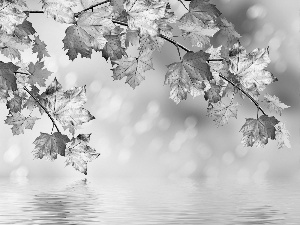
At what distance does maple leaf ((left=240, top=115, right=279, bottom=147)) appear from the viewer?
3852 millimetres

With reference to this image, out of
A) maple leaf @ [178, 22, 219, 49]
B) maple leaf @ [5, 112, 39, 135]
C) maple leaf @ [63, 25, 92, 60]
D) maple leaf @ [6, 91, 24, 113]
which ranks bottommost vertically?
maple leaf @ [5, 112, 39, 135]

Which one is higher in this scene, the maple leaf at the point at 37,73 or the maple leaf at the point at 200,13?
the maple leaf at the point at 200,13

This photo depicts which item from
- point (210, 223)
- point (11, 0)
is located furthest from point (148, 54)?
point (210, 223)

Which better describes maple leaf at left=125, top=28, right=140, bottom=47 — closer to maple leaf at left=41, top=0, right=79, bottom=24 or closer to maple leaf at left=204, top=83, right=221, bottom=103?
maple leaf at left=41, top=0, right=79, bottom=24

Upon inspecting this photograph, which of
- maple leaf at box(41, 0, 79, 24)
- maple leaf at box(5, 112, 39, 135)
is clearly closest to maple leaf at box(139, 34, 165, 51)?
maple leaf at box(41, 0, 79, 24)

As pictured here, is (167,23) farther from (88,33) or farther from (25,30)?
(25,30)

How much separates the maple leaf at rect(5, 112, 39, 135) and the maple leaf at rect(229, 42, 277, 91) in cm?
112

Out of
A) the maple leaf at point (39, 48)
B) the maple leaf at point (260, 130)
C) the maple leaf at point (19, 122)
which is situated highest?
the maple leaf at point (39, 48)

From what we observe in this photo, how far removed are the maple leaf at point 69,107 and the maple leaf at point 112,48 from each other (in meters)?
0.20

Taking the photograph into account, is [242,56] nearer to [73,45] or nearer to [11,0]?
[73,45]

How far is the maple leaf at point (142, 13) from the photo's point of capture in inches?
136

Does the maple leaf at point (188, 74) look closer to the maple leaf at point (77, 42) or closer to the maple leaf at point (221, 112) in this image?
the maple leaf at point (77, 42)

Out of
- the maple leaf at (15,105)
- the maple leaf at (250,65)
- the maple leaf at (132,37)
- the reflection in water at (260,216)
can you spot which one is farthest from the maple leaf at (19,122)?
the reflection in water at (260,216)

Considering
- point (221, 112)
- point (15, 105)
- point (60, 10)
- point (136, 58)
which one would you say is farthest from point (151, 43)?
point (15, 105)
